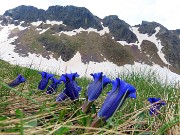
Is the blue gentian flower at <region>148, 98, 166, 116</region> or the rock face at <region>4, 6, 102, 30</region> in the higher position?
the rock face at <region>4, 6, 102, 30</region>

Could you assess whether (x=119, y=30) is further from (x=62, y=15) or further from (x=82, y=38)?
(x=62, y=15)

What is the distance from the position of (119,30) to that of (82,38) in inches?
560

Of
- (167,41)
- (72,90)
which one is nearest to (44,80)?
(72,90)

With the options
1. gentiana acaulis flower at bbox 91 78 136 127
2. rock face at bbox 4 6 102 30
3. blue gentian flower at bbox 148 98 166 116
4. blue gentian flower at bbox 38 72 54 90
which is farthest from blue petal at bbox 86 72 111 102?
rock face at bbox 4 6 102 30

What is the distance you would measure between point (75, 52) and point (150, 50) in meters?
25.0

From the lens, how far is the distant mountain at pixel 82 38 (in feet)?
326

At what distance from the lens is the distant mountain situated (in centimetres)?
9925

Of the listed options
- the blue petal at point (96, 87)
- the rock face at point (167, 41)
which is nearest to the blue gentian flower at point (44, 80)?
the blue petal at point (96, 87)

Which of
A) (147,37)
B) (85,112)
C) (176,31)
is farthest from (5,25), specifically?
(85,112)

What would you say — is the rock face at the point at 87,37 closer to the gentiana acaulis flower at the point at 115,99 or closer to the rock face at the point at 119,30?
the rock face at the point at 119,30

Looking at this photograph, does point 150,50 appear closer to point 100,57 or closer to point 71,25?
point 100,57

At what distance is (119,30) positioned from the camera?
114 meters

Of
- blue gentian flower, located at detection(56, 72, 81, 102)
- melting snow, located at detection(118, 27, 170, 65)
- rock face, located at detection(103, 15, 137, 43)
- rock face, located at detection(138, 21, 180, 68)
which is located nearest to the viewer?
blue gentian flower, located at detection(56, 72, 81, 102)

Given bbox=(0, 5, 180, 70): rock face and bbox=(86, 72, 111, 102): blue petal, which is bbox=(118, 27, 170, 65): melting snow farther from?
bbox=(86, 72, 111, 102): blue petal
